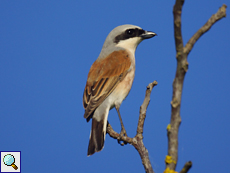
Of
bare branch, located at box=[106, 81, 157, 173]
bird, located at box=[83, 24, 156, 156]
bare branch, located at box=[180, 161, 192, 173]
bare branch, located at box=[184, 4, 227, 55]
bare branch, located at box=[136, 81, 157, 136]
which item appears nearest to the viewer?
bare branch, located at box=[180, 161, 192, 173]

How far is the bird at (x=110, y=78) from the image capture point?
4.12 m

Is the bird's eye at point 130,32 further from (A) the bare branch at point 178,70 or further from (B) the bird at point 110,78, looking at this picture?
(A) the bare branch at point 178,70

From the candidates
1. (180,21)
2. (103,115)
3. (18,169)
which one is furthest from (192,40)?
(18,169)

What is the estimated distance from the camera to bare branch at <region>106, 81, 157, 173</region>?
3068 millimetres

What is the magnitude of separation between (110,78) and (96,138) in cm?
98

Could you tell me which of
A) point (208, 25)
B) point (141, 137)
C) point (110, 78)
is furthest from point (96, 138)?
point (208, 25)

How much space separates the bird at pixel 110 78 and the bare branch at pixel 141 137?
0.59 ft

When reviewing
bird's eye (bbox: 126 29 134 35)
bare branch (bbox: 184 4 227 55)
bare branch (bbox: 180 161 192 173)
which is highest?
bird's eye (bbox: 126 29 134 35)

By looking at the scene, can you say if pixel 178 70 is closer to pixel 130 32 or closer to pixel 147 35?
pixel 147 35

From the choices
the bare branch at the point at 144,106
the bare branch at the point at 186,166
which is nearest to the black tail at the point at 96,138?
the bare branch at the point at 144,106

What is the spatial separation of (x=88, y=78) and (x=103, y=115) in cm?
73

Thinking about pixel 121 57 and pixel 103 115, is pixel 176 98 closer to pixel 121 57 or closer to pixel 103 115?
pixel 103 115

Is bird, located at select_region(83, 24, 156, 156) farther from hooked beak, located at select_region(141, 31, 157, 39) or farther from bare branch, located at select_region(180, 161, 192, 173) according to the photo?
bare branch, located at select_region(180, 161, 192, 173)

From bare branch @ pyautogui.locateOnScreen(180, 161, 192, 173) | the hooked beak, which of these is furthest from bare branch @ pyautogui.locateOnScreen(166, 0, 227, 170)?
the hooked beak
